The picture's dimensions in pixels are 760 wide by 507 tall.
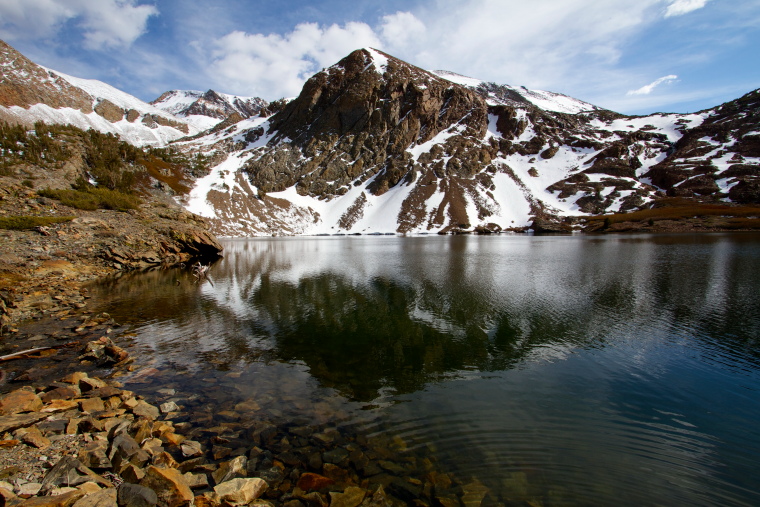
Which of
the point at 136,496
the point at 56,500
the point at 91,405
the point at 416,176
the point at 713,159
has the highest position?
the point at 713,159

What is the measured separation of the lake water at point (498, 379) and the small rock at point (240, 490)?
62.3 inches

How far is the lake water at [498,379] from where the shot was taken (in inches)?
295

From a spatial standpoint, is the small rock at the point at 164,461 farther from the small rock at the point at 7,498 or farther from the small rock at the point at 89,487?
the small rock at the point at 7,498

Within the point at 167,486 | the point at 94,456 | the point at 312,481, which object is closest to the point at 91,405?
the point at 94,456

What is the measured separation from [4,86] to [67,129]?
729 ft

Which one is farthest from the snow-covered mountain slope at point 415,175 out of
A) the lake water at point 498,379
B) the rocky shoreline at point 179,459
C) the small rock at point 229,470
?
the small rock at point 229,470

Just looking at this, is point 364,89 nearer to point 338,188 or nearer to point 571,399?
point 338,188

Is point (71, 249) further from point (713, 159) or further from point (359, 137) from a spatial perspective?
point (713, 159)

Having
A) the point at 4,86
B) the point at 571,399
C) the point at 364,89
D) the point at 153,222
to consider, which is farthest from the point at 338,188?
the point at 4,86

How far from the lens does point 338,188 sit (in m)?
185

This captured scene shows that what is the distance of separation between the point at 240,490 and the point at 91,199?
54.0 m

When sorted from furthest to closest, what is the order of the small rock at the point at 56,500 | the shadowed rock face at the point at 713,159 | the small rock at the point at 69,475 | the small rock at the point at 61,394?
the shadowed rock face at the point at 713,159, the small rock at the point at 61,394, the small rock at the point at 69,475, the small rock at the point at 56,500

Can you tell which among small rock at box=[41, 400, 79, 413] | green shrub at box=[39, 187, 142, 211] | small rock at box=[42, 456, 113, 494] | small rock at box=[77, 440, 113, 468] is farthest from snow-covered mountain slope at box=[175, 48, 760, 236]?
small rock at box=[42, 456, 113, 494]

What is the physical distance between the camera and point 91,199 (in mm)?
44438
